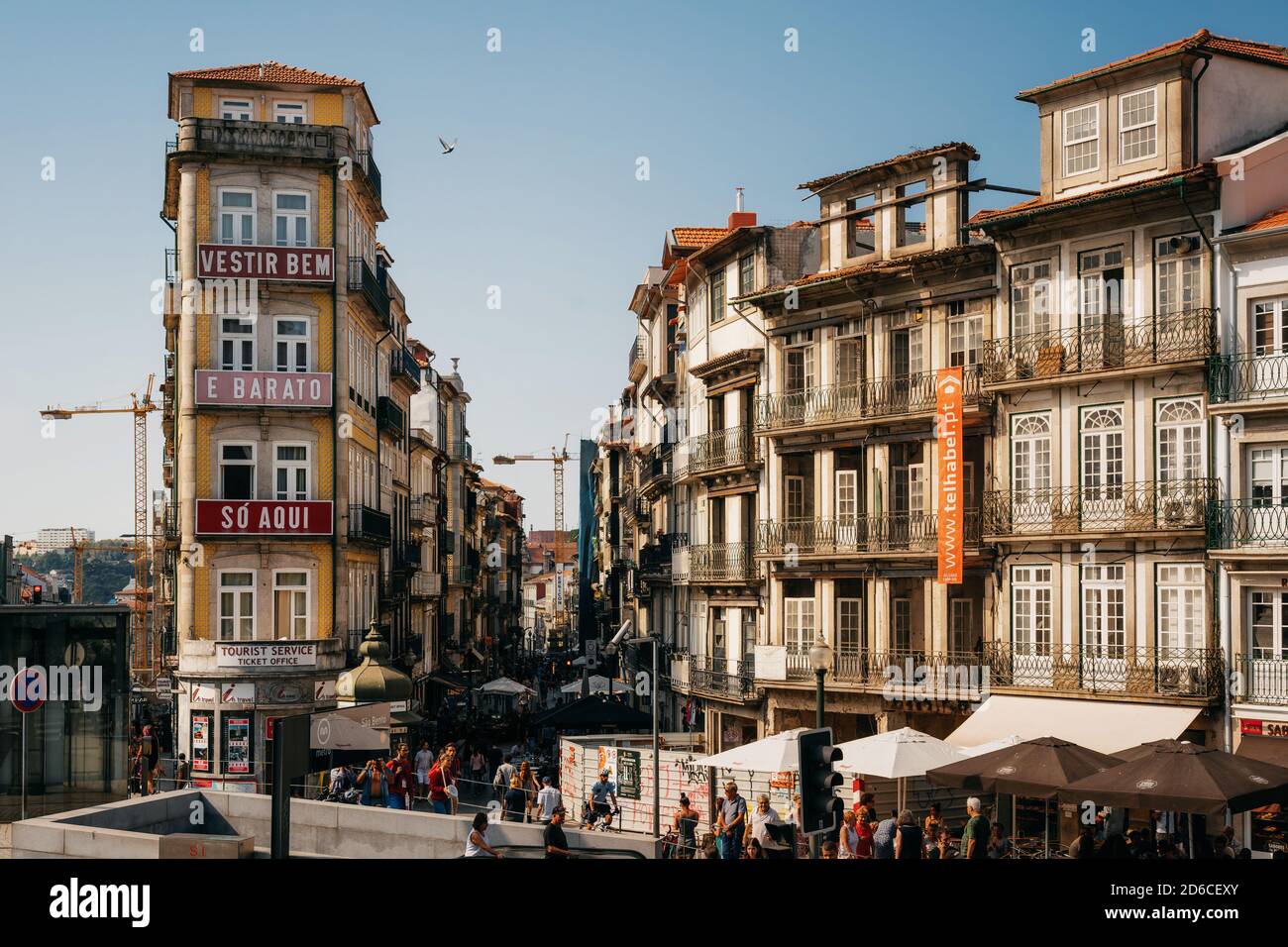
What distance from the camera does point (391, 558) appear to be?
2237 inches

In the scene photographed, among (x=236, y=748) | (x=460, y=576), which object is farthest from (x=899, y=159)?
(x=460, y=576)

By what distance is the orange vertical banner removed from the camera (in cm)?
3488

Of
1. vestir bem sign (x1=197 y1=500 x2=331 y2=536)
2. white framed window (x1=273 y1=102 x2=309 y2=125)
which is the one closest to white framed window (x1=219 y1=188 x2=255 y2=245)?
white framed window (x1=273 y1=102 x2=309 y2=125)

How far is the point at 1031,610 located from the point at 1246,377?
286 inches

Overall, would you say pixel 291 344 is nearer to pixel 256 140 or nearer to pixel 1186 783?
pixel 256 140

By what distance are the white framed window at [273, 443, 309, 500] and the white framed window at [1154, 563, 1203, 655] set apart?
24.2 metres

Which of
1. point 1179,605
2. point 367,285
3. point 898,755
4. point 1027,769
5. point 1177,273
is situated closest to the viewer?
point 1027,769

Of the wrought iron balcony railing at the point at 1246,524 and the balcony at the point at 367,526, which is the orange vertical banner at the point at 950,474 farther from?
the balcony at the point at 367,526

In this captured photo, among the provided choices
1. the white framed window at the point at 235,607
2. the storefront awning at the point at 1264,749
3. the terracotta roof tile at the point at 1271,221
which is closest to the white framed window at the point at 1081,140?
the terracotta roof tile at the point at 1271,221

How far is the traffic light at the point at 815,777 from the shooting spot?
1570cm

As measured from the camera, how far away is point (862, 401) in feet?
127

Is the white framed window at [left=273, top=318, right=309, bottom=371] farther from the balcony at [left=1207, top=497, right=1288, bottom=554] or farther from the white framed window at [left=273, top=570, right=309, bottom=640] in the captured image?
the balcony at [left=1207, top=497, right=1288, bottom=554]
